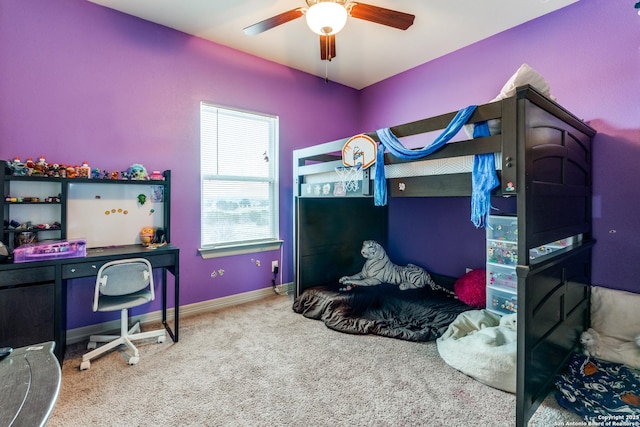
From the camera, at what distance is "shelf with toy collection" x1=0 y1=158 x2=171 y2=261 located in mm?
2131

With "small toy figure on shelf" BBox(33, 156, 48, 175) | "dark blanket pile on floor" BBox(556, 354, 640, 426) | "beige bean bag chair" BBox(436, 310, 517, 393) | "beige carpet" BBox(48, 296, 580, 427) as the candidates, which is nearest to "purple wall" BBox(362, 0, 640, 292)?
"dark blanket pile on floor" BBox(556, 354, 640, 426)

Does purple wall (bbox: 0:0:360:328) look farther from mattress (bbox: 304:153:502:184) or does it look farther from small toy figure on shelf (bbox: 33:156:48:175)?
mattress (bbox: 304:153:502:184)

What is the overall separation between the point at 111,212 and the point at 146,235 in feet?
1.13

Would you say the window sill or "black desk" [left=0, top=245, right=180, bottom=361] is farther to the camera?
the window sill

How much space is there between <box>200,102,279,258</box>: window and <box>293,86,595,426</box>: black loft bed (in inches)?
39.5

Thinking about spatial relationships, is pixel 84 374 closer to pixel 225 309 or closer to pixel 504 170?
pixel 225 309

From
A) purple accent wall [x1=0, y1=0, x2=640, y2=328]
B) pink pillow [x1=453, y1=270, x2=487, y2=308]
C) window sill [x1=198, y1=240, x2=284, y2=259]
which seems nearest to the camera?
purple accent wall [x1=0, y1=0, x2=640, y2=328]

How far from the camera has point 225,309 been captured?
3.17 m

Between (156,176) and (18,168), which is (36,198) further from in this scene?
(156,176)

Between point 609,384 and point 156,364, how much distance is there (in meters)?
2.90

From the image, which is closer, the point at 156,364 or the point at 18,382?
the point at 18,382

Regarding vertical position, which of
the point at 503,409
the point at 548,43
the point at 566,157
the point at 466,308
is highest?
the point at 548,43

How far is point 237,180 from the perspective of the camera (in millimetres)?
3307

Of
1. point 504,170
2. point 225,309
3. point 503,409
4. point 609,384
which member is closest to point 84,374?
point 225,309
